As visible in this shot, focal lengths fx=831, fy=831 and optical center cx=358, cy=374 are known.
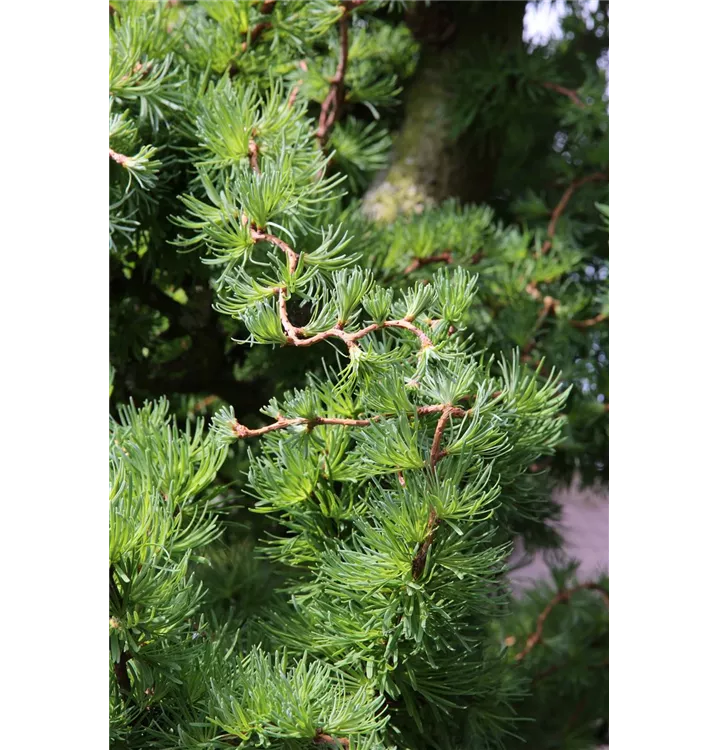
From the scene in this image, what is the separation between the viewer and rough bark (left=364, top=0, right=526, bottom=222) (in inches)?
18.2

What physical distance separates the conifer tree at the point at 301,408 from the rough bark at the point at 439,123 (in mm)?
12

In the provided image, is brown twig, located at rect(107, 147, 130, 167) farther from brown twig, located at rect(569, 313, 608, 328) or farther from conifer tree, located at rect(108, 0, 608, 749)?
brown twig, located at rect(569, 313, 608, 328)

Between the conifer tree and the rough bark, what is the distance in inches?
0.5

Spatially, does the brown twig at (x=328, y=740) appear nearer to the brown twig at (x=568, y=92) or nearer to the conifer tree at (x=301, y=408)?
the conifer tree at (x=301, y=408)

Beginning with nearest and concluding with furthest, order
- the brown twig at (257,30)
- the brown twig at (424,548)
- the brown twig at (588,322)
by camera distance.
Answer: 1. the brown twig at (424,548)
2. the brown twig at (257,30)
3. the brown twig at (588,322)

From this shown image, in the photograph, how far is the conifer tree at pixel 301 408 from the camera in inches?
8.8

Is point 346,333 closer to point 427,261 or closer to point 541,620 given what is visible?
point 427,261

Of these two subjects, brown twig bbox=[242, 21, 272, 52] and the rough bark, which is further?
the rough bark

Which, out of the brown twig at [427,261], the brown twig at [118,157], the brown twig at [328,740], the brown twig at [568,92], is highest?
the brown twig at [568,92]

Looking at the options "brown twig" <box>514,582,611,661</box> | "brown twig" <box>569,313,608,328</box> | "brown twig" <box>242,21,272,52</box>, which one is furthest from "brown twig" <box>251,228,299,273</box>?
"brown twig" <box>514,582,611,661</box>

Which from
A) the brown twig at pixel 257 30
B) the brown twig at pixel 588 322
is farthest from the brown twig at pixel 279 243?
the brown twig at pixel 588 322

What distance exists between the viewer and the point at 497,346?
42 cm

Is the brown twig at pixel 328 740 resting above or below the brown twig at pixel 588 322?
below
